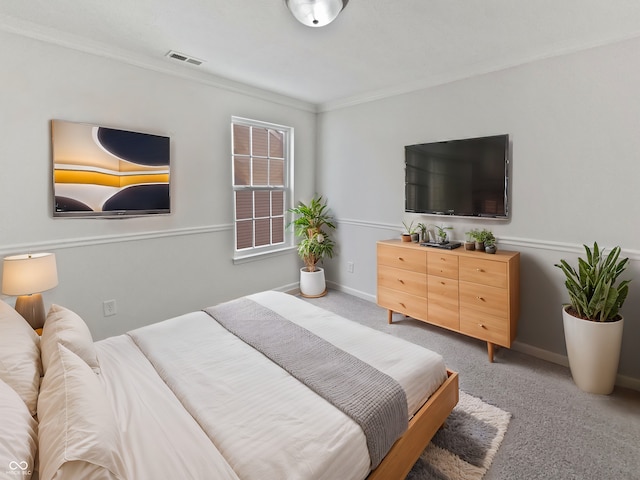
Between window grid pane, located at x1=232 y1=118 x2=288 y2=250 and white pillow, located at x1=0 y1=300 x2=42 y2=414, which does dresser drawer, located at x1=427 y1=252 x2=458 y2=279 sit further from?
white pillow, located at x1=0 y1=300 x2=42 y2=414

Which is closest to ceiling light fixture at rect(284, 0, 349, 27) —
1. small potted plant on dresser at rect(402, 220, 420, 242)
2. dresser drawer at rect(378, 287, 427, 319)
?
small potted plant on dresser at rect(402, 220, 420, 242)

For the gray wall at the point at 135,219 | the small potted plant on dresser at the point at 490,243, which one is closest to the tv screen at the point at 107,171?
the gray wall at the point at 135,219

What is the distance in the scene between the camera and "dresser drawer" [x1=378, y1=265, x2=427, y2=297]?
10.1ft

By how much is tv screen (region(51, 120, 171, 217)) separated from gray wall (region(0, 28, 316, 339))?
80mm

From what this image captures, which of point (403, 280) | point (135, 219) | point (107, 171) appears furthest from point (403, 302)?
point (107, 171)

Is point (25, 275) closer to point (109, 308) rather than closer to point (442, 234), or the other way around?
point (109, 308)

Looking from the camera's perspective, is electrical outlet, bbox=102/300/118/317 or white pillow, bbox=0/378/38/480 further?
electrical outlet, bbox=102/300/118/317

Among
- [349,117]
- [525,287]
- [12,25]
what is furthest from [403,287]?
[12,25]

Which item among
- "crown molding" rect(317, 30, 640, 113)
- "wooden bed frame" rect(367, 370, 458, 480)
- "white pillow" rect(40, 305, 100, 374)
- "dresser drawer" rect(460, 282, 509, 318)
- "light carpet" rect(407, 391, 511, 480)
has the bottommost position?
"light carpet" rect(407, 391, 511, 480)

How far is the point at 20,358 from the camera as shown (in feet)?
4.22

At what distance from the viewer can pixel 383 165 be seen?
12.4ft

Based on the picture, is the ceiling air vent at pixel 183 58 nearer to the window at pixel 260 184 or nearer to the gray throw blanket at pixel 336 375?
the window at pixel 260 184

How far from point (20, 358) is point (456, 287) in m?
2.84

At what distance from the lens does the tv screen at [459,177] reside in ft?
9.27
